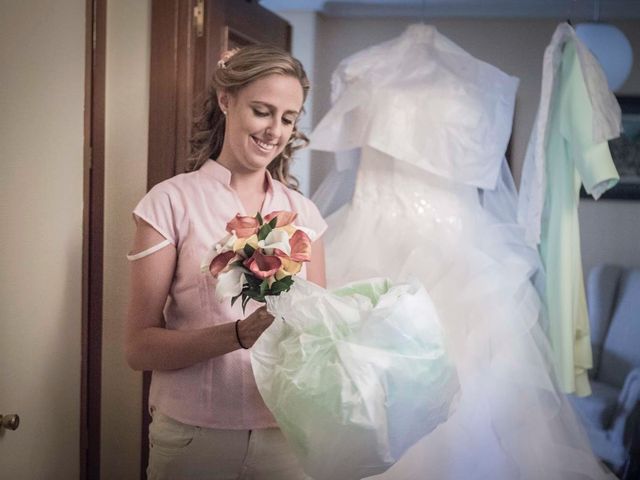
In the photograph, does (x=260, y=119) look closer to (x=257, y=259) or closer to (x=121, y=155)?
(x=257, y=259)

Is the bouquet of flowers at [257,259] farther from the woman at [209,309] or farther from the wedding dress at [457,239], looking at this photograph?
the wedding dress at [457,239]

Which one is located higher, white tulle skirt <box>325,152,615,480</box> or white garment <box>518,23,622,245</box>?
white garment <box>518,23,622,245</box>

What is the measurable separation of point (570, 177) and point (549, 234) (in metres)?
0.18

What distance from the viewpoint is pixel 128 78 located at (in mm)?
2027

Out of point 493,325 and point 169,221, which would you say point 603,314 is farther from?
point 169,221

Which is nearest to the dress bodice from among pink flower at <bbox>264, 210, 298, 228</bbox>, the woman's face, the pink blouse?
the woman's face

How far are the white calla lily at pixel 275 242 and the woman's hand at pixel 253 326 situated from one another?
0.38 ft

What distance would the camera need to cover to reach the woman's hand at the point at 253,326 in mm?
1362

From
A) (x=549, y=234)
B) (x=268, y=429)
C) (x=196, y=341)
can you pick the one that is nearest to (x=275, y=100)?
(x=196, y=341)

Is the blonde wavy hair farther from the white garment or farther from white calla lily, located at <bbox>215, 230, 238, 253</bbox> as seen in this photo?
the white garment

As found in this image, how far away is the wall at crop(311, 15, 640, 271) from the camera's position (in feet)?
12.5

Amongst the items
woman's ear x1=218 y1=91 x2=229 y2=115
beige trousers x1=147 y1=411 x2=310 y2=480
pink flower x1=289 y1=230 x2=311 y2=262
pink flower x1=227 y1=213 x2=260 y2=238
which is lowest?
beige trousers x1=147 y1=411 x2=310 y2=480

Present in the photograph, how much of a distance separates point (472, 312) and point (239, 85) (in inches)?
41.2

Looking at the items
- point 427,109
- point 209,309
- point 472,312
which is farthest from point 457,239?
point 209,309
